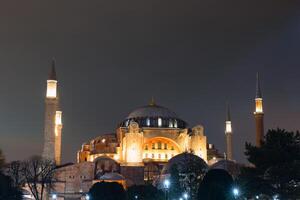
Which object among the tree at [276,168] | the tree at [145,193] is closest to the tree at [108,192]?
the tree at [145,193]

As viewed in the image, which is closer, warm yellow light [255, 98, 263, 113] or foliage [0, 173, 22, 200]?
foliage [0, 173, 22, 200]

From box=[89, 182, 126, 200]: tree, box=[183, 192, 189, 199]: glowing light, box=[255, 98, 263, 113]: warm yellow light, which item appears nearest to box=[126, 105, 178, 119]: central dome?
box=[255, 98, 263, 113]: warm yellow light

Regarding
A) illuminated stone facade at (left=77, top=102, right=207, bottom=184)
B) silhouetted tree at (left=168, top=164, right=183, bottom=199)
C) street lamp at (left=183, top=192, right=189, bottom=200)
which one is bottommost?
street lamp at (left=183, top=192, right=189, bottom=200)

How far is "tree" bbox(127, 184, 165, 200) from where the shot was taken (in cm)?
4822

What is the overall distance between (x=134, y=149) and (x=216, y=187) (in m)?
47.8

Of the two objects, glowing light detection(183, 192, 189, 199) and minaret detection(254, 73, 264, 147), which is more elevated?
minaret detection(254, 73, 264, 147)

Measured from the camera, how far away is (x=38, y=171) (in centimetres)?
6303

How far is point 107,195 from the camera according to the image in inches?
1555

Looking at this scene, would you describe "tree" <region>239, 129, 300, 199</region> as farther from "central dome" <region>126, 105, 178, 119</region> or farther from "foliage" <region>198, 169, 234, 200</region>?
"central dome" <region>126, 105, 178, 119</region>

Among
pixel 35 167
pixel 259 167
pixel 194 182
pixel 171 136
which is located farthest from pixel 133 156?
pixel 259 167

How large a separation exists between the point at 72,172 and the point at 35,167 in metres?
10.7

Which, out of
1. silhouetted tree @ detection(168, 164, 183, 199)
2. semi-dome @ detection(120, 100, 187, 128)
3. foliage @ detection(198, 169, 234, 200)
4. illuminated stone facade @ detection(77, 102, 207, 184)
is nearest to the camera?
foliage @ detection(198, 169, 234, 200)

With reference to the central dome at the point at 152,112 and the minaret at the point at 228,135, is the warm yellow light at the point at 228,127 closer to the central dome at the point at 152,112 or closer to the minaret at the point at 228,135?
the minaret at the point at 228,135

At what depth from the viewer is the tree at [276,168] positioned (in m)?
33.0
